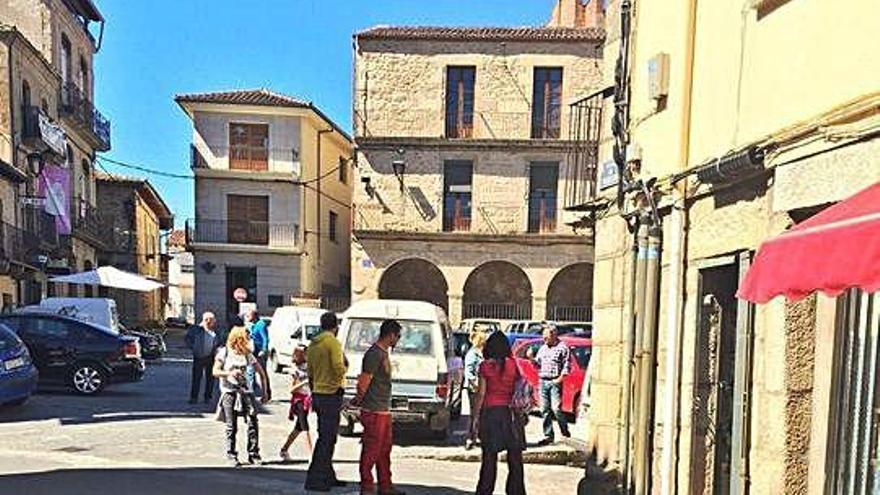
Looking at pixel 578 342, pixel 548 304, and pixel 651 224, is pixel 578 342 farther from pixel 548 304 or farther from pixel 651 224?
pixel 548 304

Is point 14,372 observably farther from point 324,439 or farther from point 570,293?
point 570,293

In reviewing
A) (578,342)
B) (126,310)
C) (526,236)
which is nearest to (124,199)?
(126,310)

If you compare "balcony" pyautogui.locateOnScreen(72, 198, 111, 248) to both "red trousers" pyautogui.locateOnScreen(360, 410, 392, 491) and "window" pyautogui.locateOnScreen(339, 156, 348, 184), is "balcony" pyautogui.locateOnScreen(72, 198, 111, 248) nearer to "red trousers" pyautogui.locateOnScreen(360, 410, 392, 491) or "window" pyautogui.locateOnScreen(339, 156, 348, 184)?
"window" pyautogui.locateOnScreen(339, 156, 348, 184)

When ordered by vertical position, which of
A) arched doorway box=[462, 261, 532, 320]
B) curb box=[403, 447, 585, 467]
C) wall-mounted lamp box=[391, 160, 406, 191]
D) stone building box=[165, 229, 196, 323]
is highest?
wall-mounted lamp box=[391, 160, 406, 191]

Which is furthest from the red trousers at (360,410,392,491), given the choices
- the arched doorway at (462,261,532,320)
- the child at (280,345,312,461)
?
the arched doorway at (462,261,532,320)

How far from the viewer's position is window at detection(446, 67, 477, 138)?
30.6 m

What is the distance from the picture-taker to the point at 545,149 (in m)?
30.2

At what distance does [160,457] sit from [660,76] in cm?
692

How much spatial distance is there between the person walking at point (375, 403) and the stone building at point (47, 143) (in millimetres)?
17382

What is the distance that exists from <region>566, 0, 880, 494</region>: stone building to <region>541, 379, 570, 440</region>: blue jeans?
3.11 m

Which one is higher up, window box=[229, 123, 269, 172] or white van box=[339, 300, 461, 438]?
window box=[229, 123, 269, 172]

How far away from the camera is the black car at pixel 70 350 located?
533 inches

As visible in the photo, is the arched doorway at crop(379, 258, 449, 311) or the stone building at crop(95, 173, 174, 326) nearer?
the arched doorway at crop(379, 258, 449, 311)

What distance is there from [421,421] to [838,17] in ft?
25.4
